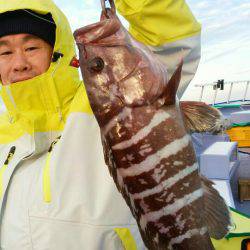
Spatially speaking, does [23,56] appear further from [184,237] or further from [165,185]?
[184,237]

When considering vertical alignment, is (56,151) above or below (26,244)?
above

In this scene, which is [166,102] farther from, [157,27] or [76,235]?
[76,235]

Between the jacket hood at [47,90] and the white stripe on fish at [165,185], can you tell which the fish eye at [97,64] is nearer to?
the white stripe on fish at [165,185]

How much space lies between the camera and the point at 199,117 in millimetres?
1862

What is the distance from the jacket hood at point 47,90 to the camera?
2.74m

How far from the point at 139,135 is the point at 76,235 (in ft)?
3.32

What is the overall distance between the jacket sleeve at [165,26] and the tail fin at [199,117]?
487 millimetres

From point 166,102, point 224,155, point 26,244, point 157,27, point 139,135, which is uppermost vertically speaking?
point 157,27

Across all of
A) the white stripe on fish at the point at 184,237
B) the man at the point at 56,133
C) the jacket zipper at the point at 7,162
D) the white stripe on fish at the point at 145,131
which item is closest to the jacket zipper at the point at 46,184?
the man at the point at 56,133

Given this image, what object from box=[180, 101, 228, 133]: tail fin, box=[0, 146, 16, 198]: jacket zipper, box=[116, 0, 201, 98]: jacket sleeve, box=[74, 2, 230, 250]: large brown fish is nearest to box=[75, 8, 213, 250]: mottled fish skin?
box=[74, 2, 230, 250]: large brown fish

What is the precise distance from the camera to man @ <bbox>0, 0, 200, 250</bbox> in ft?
7.59

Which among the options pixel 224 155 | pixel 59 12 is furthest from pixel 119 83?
pixel 224 155

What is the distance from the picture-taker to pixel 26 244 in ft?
7.78

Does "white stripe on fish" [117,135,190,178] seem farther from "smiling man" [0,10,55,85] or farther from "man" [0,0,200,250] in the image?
"smiling man" [0,10,55,85]
